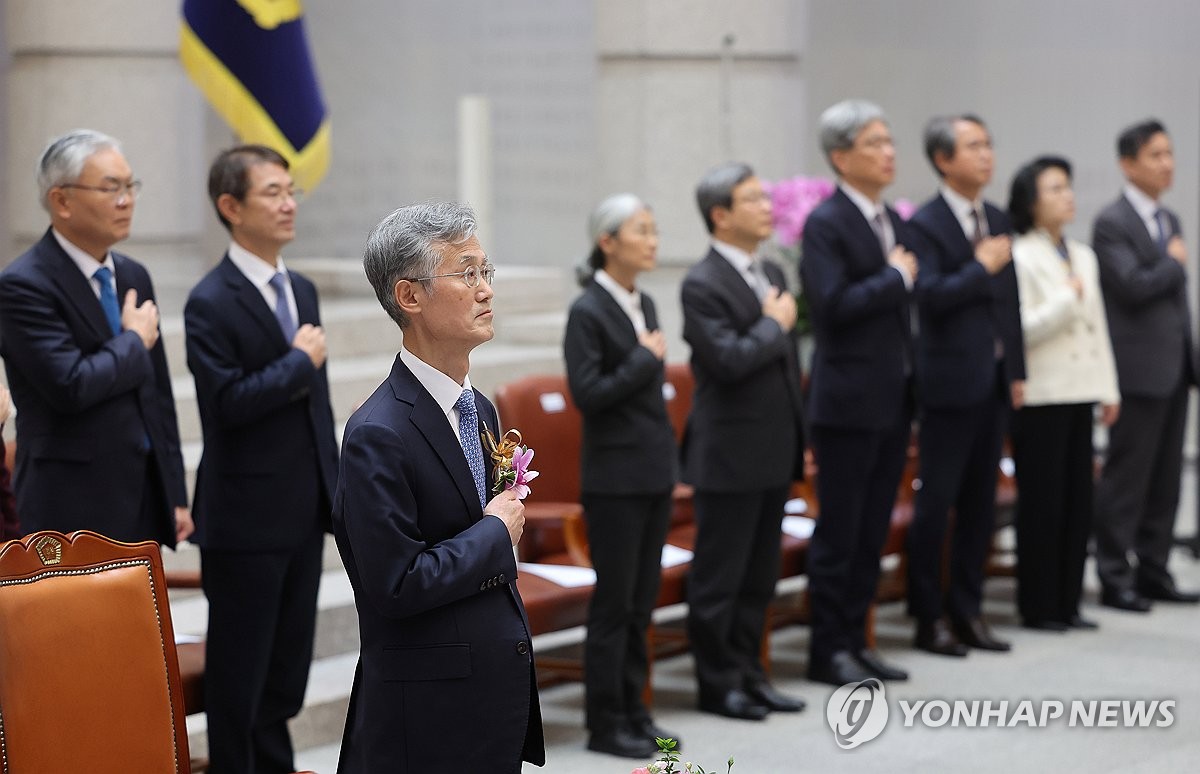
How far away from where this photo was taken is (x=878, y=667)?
5891 millimetres

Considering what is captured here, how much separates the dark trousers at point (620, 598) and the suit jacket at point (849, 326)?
848 mm

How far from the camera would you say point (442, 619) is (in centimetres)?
282

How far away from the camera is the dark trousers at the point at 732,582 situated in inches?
210

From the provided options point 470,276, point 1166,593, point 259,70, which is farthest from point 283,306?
point 1166,593

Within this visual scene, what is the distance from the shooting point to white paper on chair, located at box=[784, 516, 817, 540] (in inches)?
246

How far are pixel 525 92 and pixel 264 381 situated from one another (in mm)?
5979

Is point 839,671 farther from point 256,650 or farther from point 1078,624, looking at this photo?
point 256,650

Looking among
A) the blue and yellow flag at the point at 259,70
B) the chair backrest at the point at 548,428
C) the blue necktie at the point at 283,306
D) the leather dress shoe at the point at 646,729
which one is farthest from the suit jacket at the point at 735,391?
the blue and yellow flag at the point at 259,70

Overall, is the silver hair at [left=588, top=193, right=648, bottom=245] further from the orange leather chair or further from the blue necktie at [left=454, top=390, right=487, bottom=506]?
the blue necktie at [left=454, top=390, right=487, bottom=506]

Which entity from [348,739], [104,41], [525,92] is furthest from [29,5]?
[348,739]

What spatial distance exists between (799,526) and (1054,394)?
1091 mm

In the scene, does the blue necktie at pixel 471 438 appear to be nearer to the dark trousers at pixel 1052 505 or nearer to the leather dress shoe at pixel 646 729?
the leather dress shoe at pixel 646 729

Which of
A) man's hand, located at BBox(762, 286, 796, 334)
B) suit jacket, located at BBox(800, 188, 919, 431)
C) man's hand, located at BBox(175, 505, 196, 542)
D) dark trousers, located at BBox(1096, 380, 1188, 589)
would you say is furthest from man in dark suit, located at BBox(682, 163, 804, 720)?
dark trousers, located at BBox(1096, 380, 1188, 589)

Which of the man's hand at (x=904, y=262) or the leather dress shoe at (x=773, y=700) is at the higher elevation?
the man's hand at (x=904, y=262)
